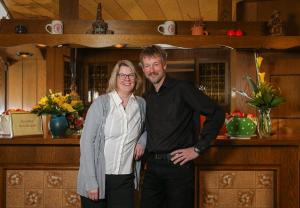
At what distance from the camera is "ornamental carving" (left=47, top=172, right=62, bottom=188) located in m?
2.80

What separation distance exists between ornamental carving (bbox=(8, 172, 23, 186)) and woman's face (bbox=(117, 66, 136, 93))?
122 cm

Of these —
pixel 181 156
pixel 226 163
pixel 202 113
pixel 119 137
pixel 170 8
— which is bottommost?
pixel 226 163

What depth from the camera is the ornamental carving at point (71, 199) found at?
2805 millimetres

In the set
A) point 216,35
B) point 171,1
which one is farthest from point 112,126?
point 171,1

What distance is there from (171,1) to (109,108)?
3021 mm

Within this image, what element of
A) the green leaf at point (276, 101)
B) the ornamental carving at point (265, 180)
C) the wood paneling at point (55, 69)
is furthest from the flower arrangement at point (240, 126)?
the wood paneling at point (55, 69)

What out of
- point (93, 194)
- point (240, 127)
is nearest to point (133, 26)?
point (240, 127)

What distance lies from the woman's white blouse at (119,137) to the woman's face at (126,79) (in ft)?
0.18

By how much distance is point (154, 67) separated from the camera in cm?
203

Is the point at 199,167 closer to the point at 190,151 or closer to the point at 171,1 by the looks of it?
the point at 190,151

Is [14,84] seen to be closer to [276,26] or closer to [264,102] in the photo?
[276,26]

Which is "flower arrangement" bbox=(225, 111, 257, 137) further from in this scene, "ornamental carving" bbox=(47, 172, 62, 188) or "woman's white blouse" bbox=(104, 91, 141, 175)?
"ornamental carving" bbox=(47, 172, 62, 188)

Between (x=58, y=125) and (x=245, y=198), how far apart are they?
1.41 m

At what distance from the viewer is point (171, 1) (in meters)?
4.73
